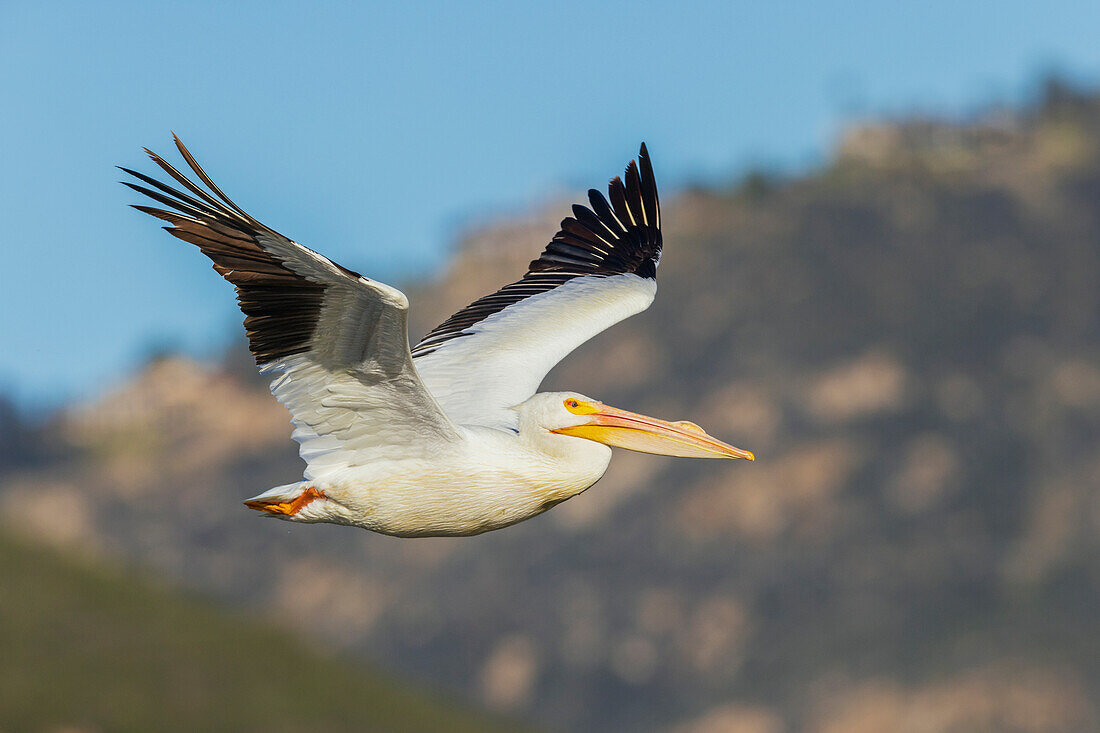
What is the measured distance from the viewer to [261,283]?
535 cm

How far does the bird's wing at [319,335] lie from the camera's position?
5.23 meters

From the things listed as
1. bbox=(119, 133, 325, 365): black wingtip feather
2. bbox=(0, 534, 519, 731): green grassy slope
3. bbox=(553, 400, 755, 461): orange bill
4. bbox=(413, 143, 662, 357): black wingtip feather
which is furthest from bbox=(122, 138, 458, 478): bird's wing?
bbox=(0, 534, 519, 731): green grassy slope

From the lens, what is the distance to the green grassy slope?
16.7m

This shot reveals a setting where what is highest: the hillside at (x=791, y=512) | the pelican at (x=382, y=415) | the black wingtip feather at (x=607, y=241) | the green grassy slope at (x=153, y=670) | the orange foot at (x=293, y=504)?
the hillside at (x=791, y=512)

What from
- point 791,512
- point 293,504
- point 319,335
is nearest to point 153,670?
point 293,504

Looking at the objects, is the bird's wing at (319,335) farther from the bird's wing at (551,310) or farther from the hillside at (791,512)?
the hillside at (791,512)

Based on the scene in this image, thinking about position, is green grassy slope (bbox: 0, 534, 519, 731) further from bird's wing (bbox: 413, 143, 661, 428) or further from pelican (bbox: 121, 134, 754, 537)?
pelican (bbox: 121, 134, 754, 537)

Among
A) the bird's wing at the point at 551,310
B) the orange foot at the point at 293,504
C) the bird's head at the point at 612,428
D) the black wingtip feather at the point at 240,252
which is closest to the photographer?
the black wingtip feather at the point at 240,252

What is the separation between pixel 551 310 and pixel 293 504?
2.50m

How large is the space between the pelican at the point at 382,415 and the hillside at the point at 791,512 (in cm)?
2208

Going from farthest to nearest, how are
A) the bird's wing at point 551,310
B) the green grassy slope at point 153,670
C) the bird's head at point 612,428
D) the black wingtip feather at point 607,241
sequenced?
the green grassy slope at point 153,670, the black wingtip feather at point 607,241, the bird's wing at point 551,310, the bird's head at point 612,428

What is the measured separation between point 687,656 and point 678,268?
14.4 m

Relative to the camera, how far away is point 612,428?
20.7 ft

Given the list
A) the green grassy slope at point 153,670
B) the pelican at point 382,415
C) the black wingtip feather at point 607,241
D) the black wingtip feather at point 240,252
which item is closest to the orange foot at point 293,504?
the pelican at point 382,415
